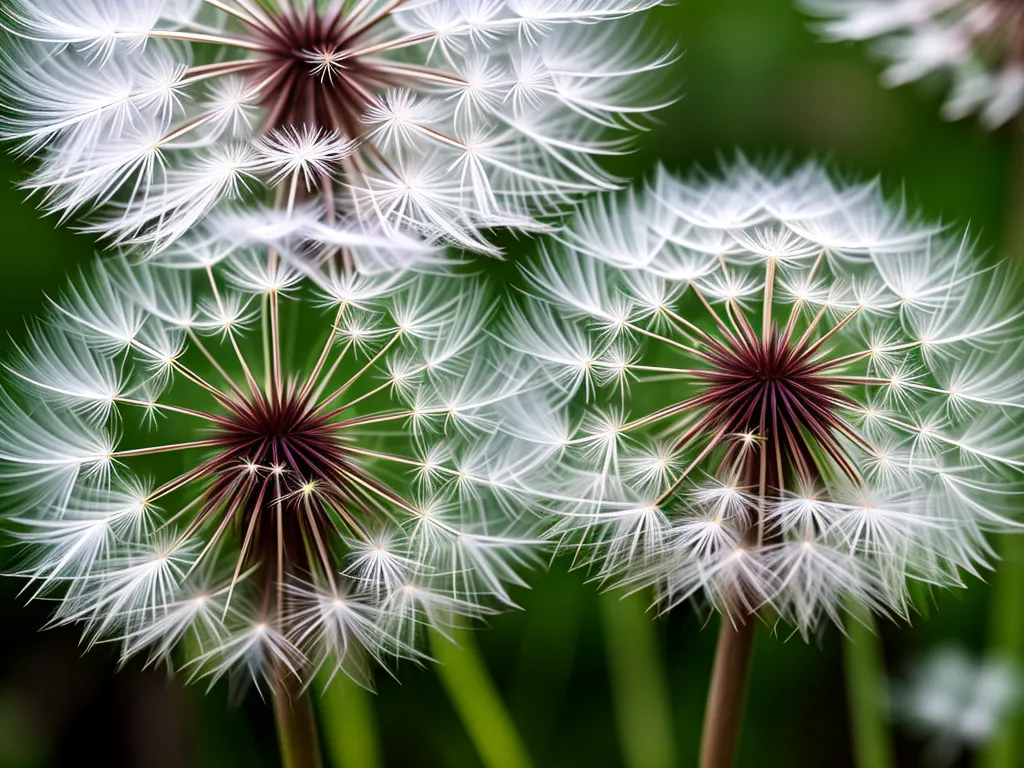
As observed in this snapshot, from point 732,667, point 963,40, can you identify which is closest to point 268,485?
point 732,667

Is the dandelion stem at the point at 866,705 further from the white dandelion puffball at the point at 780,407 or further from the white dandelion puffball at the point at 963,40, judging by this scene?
the white dandelion puffball at the point at 963,40

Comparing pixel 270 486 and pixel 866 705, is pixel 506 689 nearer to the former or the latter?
pixel 866 705

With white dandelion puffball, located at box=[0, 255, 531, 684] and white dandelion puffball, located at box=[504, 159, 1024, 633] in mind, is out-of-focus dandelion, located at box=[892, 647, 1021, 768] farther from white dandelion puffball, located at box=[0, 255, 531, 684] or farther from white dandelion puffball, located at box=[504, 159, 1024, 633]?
white dandelion puffball, located at box=[0, 255, 531, 684]

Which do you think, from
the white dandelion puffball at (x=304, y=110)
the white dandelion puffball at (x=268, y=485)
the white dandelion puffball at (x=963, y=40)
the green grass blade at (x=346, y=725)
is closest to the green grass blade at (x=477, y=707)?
the green grass blade at (x=346, y=725)

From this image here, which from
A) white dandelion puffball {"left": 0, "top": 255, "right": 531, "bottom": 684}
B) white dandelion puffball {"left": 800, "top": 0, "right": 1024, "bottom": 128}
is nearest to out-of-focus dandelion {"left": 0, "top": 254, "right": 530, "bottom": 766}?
white dandelion puffball {"left": 0, "top": 255, "right": 531, "bottom": 684}

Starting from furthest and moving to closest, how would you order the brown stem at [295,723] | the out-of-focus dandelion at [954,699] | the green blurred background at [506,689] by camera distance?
the green blurred background at [506,689] < the out-of-focus dandelion at [954,699] < the brown stem at [295,723]

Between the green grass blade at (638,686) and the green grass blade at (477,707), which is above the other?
the green grass blade at (638,686)

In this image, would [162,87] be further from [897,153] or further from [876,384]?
[897,153]

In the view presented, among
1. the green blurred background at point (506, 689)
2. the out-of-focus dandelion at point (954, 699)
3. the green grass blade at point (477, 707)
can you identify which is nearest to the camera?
the green grass blade at point (477, 707)
